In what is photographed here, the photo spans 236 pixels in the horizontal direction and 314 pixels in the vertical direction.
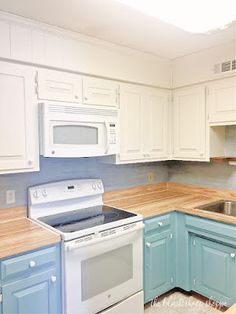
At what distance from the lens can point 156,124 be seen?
2.78 metres

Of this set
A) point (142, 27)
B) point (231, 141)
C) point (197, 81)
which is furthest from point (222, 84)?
point (142, 27)

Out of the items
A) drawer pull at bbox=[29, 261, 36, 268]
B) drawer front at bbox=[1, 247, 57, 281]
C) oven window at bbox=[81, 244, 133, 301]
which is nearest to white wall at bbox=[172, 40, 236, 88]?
oven window at bbox=[81, 244, 133, 301]

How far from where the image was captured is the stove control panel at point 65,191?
7.02 ft

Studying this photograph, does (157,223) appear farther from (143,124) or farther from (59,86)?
(59,86)

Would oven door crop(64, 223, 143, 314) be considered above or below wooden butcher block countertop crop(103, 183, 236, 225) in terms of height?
below

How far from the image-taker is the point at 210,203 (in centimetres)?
259

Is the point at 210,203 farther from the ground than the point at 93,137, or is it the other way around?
the point at 93,137

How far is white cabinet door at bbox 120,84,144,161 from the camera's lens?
2475mm

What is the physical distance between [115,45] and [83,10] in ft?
2.11

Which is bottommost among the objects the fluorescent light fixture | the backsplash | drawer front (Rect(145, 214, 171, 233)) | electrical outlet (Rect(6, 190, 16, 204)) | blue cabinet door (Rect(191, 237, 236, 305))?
blue cabinet door (Rect(191, 237, 236, 305))

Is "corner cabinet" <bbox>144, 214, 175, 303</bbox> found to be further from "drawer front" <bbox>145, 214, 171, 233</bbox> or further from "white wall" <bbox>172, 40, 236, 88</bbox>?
"white wall" <bbox>172, 40, 236, 88</bbox>

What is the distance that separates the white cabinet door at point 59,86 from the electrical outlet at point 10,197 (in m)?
0.77

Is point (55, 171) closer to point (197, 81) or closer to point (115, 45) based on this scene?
point (115, 45)

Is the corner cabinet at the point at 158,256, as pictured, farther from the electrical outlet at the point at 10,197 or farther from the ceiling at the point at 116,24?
the ceiling at the point at 116,24
